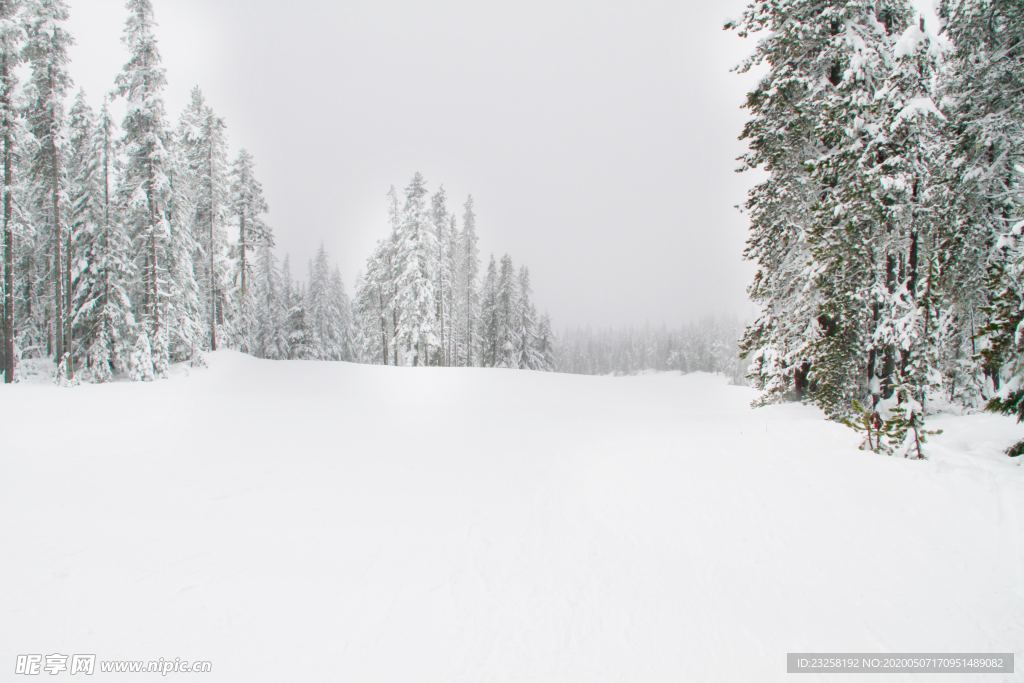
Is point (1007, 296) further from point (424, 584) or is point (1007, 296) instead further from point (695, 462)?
point (424, 584)

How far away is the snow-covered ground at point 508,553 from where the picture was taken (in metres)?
3.87

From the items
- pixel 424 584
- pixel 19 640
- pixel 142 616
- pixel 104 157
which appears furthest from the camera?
pixel 104 157

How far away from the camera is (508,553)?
550 cm

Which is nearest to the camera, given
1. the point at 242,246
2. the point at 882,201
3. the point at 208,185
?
the point at 882,201

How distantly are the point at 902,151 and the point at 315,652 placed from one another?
13.2 meters

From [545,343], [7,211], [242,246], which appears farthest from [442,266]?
[7,211]

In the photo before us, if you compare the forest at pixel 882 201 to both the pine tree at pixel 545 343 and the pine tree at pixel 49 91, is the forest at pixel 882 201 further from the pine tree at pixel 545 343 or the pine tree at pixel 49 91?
the pine tree at pixel 545 343

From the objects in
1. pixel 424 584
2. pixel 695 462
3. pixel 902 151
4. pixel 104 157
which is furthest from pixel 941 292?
pixel 104 157

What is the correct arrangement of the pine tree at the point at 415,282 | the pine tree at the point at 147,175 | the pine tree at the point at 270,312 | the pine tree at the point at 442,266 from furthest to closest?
the pine tree at the point at 270,312
the pine tree at the point at 442,266
the pine tree at the point at 415,282
the pine tree at the point at 147,175

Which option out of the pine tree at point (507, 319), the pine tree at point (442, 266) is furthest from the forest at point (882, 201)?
the pine tree at point (507, 319)

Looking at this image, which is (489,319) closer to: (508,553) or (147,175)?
(147,175)

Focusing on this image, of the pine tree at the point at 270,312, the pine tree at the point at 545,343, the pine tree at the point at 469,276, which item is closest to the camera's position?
the pine tree at the point at 270,312

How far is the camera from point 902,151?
8.89 meters

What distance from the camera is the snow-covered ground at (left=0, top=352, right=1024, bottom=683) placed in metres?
3.87
